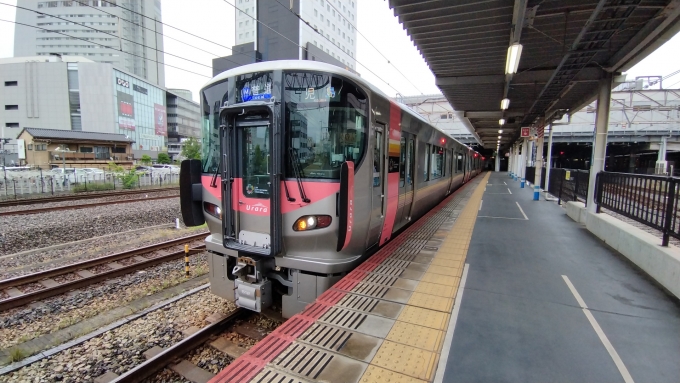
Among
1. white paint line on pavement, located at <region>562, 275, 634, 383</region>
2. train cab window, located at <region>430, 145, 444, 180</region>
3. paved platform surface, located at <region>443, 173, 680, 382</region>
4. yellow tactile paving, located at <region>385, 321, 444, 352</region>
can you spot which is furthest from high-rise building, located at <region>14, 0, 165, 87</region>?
white paint line on pavement, located at <region>562, 275, 634, 383</region>

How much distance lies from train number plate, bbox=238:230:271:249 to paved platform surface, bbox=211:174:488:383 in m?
0.95

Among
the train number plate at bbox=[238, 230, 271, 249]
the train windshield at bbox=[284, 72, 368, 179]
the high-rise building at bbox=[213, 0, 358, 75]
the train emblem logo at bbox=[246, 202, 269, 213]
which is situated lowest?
the train number plate at bbox=[238, 230, 271, 249]

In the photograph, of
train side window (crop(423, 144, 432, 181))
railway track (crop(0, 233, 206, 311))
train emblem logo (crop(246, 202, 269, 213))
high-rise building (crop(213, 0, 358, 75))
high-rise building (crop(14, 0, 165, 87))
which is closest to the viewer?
train emblem logo (crop(246, 202, 269, 213))

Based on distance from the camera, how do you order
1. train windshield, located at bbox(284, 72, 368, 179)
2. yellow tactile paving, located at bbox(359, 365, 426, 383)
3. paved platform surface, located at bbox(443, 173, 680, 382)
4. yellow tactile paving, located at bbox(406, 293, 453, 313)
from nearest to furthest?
1. yellow tactile paving, located at bbox(359, 365, 426, 383)
2. paved platform surface, located at bbox(443, 173, 680, 382)
3. yellow tactile paving, located at bbox(406, 293, 453, 313)
4. train windshield, located at bbox(284, 72, 368, 179)

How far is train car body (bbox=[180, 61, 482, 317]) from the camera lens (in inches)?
155

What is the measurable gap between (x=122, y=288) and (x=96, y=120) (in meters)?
72.2

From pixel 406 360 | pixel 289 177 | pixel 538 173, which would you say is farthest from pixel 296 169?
pixel 538 173

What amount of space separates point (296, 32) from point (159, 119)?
4272cm

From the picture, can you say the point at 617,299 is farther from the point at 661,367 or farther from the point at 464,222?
the point at 464,222

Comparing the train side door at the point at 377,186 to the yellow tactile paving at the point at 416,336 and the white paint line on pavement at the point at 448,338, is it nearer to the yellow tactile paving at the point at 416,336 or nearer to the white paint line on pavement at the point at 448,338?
the white paint line on pavement at the point at 448,338

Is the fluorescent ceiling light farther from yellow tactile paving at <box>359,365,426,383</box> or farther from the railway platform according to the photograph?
yellow tactile paving at <box>359,365,426,383</box>

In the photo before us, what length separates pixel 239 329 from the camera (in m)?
4.48

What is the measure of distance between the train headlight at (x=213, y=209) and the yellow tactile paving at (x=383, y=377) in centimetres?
294

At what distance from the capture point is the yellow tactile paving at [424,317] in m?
3.41
